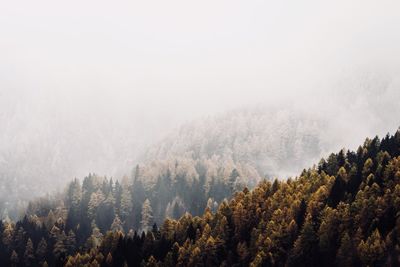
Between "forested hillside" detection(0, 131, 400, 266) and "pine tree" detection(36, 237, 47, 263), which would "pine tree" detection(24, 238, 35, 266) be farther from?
"forested hillside" detection(0, 131, 400, 266)

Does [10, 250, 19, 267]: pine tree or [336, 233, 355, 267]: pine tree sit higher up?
[10, 250, 19, 267]: pine tree

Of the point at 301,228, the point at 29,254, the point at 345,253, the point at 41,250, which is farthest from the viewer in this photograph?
the point at 41,250

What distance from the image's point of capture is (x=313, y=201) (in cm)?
12556

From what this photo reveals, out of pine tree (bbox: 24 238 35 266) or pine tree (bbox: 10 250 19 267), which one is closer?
pine tree (bbox: 10 250 19 267)

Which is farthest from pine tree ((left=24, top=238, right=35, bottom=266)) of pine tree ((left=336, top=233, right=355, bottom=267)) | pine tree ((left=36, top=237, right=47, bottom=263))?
pine tree ((left=336, top=233, right=355, bottom=267))

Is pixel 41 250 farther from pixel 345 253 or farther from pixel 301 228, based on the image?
pixel 345 253

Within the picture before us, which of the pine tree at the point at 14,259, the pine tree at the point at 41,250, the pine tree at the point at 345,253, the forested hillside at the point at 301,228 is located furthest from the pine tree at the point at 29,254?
the pine tree at the point at 345,253

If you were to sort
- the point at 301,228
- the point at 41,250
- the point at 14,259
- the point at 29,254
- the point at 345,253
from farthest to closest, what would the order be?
the point at 41,250 → the point at 29,254 → the point at 14,259 → the point at 301,228 → the point at 345,253

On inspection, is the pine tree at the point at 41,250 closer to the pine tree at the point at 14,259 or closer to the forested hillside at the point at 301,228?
the pine tree at the point at 14,259

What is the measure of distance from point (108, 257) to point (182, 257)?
20.8m

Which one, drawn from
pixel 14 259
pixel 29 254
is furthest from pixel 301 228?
Result: pixel 14 259

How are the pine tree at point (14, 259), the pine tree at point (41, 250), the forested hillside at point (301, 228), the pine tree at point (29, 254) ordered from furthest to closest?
1. the pine tree at point (41, 250)
2. the pine tree at point (29, 254)
3. the pine tree at point (14, 259)
4. the forested hillside at point (301, 228)

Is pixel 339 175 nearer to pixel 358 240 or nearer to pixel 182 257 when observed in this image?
pixel 358 240

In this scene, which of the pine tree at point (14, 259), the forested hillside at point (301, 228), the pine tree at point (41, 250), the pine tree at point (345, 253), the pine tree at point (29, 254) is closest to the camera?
the pine tree at point (345, 253)
